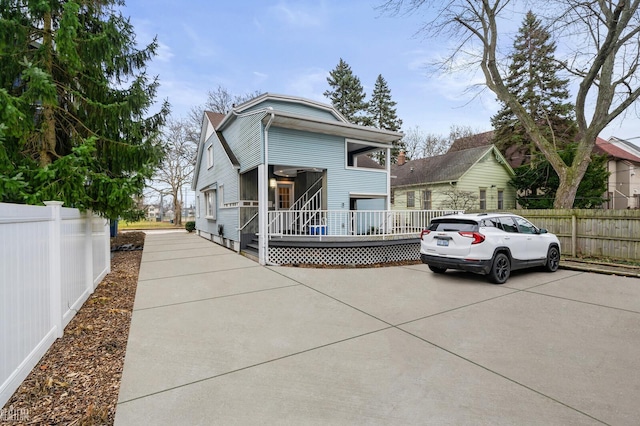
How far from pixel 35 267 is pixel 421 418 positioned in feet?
12.5

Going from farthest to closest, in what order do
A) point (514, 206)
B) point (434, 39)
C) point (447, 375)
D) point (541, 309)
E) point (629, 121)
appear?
1. point (514, 206)
2. point (434, 39)
3. point (629, 121)
4. point (541, 309)
5. point (447, 375)

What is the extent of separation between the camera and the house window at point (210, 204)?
567 inches

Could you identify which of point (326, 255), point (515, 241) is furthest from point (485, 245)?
point (326, 255)

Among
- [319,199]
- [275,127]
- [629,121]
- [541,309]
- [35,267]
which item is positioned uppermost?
[629,121]

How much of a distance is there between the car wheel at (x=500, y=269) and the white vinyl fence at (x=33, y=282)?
7.30 meters

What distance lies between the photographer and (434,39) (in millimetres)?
13789

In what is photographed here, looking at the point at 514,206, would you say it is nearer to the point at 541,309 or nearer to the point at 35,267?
the point at 541,309

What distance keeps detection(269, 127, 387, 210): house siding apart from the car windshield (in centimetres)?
409

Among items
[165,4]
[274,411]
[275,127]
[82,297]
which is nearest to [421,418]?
[274,411]

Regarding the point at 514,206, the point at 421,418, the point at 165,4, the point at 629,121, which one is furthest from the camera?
the point at 514,206

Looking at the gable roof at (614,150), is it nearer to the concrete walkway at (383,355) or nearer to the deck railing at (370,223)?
the deck railing at (370,223)

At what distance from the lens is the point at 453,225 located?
268 inches

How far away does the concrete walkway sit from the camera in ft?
7.57

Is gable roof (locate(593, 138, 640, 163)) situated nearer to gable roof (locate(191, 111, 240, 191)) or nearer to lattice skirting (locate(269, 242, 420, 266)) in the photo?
lattice skirting (locate(269, 242, 420, 266))
